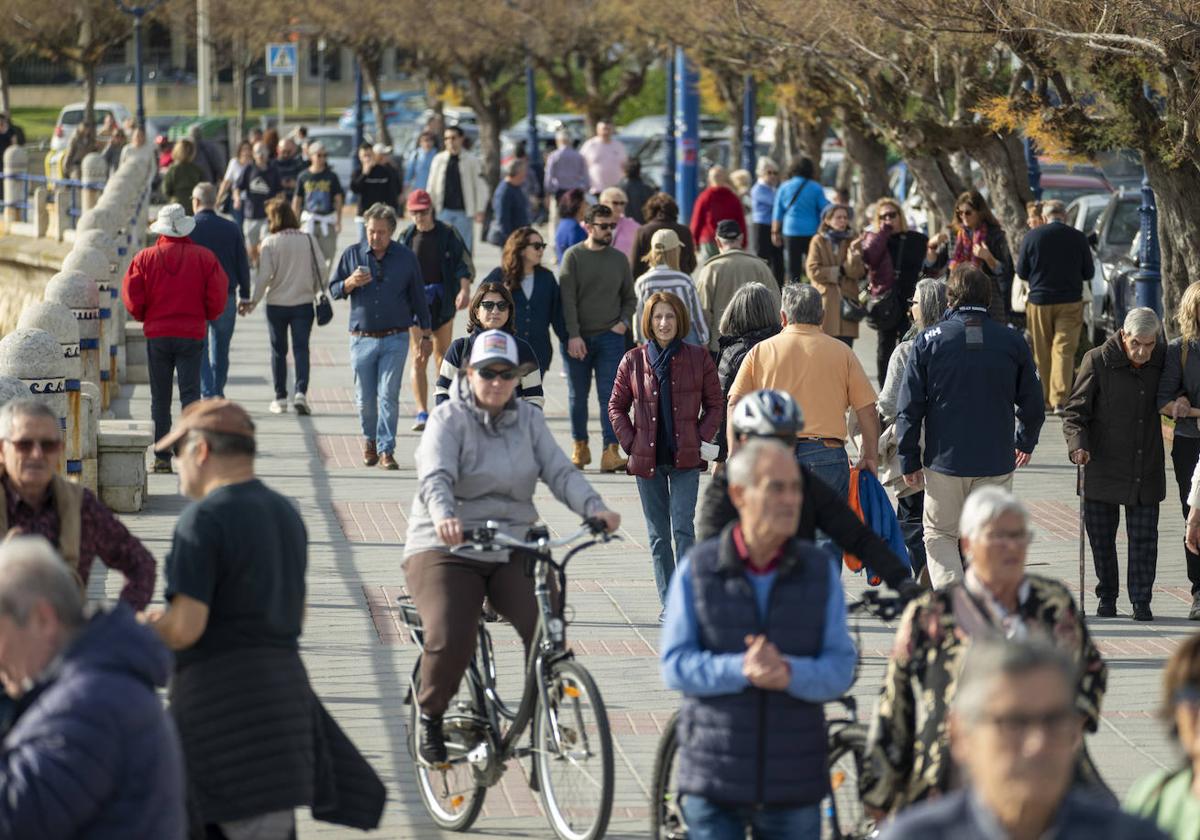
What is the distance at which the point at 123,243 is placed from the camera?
2188 cm

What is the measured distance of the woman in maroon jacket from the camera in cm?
984

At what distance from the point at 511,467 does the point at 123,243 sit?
15698 millimetres

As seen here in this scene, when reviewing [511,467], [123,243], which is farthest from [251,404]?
[511,467]

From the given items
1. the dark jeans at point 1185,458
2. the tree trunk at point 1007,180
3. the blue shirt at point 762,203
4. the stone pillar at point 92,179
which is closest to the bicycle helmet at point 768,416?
the dark jeans at point 1185,458

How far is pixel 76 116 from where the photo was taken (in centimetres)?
5459

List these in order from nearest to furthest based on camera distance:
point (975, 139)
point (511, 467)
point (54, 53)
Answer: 1. point (511, 467)
2. point (975, 139)
3. point (54, 53)

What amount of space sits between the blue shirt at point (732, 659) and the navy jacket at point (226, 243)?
10597 millimetres

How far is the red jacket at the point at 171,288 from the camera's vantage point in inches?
545

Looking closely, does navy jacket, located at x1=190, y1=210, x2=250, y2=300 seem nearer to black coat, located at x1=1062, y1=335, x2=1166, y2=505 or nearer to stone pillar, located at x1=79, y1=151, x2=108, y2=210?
black coat, located at x1=1062, y1=335, x2=1166, y2=505

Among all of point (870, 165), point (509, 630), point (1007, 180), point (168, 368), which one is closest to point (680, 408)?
point (509, 630)

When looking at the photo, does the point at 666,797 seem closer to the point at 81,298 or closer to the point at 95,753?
the point at 95,753

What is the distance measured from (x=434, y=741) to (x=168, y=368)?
7.60 metres

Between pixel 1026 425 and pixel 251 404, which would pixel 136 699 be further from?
pixel 251 404

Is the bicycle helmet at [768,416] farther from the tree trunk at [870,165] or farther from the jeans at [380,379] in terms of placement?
the tree trunk at [870,165]
